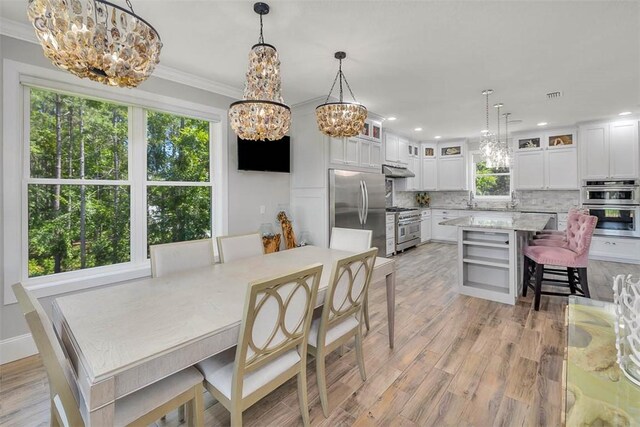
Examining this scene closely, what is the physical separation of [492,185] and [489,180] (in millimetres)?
140

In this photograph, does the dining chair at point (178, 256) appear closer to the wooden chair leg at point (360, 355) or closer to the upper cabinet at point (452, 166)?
the wooden chair leg at point (360, 355)

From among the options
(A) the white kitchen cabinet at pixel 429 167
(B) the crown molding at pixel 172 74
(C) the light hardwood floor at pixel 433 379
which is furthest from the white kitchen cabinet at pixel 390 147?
(C) the light hardwood floor at pixel 433 379

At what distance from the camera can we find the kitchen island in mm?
3273

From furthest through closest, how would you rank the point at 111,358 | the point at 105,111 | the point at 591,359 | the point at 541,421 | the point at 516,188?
the point at 516,188
the point at 105,111
the point at 541,421
the point at 591,359
the point at 111,358

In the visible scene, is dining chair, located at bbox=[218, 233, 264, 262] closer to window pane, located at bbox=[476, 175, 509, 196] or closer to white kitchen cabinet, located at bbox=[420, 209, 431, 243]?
white kitchen cabinet, located at bbox=[420, 209, 431, 243]

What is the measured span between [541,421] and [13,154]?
4043mm

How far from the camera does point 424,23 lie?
2254mm

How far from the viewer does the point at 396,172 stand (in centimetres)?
617

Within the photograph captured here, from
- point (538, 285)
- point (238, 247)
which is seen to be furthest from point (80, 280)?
point (538, 285)

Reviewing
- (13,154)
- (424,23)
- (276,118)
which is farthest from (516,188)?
(13,154)

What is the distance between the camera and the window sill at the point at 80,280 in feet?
7.73

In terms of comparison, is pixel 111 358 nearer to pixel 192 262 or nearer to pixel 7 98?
pixel 192 262

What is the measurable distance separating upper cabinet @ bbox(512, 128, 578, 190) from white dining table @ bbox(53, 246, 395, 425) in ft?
20.2

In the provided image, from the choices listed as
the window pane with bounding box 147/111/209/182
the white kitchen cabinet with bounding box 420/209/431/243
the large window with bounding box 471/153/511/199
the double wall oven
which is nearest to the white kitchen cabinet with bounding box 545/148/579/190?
the double wall oven
